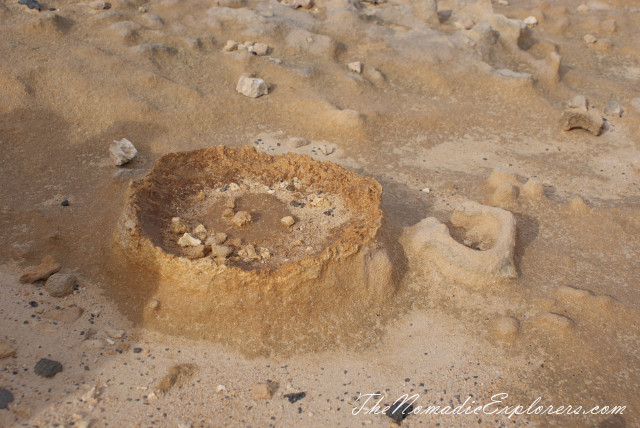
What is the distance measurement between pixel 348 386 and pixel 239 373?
0.89m

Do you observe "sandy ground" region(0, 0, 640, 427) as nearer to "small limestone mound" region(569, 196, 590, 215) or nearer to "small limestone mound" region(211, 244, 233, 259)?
"small limestone mound" region(569, 196, 590, 215)

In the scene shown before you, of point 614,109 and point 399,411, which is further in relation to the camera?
point 614,109

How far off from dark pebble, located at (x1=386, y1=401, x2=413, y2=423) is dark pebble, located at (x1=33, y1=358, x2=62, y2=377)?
2.55 meters

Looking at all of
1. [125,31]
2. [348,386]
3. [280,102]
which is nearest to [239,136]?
[280,102]

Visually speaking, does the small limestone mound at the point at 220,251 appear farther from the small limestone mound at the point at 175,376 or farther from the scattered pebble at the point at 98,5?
the scattered pebble at the point at 98,5

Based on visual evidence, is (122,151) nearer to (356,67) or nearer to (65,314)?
(65,314)

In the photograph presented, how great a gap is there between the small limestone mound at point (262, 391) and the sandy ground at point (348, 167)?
3 cm

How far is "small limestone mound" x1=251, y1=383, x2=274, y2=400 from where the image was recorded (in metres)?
3.88

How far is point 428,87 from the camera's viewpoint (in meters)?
9.21

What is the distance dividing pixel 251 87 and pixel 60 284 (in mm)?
4700

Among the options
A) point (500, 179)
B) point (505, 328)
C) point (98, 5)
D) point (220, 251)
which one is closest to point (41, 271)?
point (220, 251)

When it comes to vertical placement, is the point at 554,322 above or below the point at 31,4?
below

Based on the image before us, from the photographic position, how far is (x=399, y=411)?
386cm

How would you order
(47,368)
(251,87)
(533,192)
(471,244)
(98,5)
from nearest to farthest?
(47,368) → (471,244) → (533,192) → (251,87) → (98,5)
